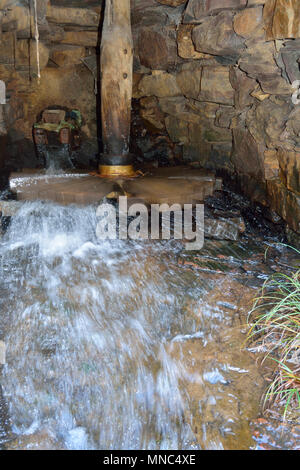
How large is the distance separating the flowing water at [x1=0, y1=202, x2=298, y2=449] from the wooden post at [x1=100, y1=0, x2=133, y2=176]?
62.5 inches

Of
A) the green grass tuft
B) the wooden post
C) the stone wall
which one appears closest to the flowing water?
the green grass tuft

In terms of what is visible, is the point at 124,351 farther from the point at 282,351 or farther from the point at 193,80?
the point at 193,80

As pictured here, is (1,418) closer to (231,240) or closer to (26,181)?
(231,240)

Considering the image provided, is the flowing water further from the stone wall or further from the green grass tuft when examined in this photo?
the stone wall

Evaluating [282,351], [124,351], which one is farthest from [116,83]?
[282,351]

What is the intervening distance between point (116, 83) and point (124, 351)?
3.07 m

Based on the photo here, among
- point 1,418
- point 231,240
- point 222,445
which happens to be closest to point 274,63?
point 231,240

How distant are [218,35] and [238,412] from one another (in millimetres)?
3535

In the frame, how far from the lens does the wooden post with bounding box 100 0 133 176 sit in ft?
12.3

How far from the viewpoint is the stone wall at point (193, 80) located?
307 centimetres

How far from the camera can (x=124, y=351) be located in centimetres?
180

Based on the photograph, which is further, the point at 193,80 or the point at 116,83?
the point at 193,80

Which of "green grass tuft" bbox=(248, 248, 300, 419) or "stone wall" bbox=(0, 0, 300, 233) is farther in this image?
"stone wall" bbox=(0, 0, 300, 233)

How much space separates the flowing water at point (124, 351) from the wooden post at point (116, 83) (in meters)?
1.59
